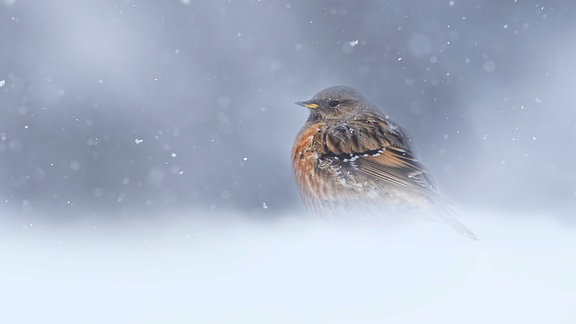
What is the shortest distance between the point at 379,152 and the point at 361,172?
0.30m

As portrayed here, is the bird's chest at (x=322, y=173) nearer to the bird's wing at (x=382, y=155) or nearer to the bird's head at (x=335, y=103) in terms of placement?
the bird's wing at (x=382, y=155)

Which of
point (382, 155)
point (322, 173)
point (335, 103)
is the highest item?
point (335, 103)

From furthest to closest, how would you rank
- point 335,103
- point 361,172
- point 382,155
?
1. point 335,103
2. point 382,155
3. point 361,172

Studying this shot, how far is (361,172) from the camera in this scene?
5.04m

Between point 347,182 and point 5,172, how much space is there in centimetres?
1327

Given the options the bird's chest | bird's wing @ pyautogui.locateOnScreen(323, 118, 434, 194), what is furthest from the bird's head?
the bird's chest

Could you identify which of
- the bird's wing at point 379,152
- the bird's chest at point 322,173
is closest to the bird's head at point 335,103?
the bird's wing at point 379,152

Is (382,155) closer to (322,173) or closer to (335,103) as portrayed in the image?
(322,173)

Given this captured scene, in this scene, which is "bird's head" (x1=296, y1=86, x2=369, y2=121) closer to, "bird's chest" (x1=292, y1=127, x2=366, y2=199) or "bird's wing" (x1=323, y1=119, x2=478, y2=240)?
"bird's wing" (x1=323, y1=119, x2=478, y2=240)

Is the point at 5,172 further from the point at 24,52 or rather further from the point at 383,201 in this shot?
the point at 383,201

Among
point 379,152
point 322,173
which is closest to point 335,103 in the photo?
point 379,152

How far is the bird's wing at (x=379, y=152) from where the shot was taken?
498 cm

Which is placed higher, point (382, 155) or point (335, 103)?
point (335, 103)

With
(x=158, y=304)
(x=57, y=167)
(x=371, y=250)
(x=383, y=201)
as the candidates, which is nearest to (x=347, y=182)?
(x=383, y=201)
